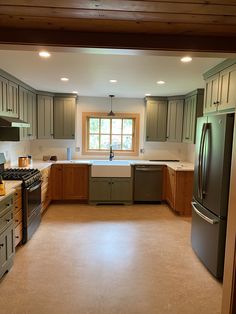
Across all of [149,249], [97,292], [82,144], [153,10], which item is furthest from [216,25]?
[82,144]

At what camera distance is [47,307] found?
2109 millimetres

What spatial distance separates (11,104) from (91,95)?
2.13 meters

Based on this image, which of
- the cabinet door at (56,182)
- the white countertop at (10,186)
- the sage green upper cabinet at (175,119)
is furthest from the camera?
the sage green upper cabinet at (175,119)

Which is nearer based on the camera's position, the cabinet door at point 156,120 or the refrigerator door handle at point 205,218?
the refrigerator door handle at point 205,218

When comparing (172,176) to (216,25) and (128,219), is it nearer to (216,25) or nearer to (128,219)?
(128,219)

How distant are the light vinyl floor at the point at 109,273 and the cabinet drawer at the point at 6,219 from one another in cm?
54

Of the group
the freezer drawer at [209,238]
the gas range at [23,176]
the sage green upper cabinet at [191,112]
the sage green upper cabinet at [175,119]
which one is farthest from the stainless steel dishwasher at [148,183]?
the gas range at [23,176]

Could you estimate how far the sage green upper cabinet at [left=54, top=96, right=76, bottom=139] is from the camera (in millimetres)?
5332

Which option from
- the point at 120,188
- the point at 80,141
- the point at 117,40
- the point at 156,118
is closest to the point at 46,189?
the point at 120,188

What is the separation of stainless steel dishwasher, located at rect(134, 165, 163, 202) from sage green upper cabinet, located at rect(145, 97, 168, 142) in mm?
790

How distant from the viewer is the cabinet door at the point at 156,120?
545 cm

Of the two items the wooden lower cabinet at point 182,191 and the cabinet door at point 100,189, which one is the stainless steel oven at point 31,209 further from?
the wooden lower cabinet at point 182,191

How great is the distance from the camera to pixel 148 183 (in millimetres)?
5133

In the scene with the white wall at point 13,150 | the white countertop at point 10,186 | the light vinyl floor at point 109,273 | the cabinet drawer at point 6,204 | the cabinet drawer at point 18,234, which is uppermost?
the white wall at point 13,150
